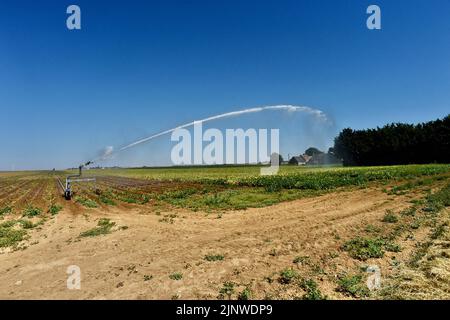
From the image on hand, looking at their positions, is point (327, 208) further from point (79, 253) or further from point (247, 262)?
point (79, 253)

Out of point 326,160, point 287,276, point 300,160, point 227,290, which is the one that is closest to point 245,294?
point 227,290

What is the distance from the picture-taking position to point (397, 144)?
8756 centimetres

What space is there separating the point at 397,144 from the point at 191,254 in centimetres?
9117

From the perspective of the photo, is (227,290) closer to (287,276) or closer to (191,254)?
(287,276)

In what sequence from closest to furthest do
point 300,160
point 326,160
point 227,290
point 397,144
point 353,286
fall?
point 353,286, point 227,290, point 397,144, point 326,160, point 300,160

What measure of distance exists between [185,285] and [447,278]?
18.6 ft

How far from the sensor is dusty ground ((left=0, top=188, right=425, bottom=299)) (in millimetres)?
7445

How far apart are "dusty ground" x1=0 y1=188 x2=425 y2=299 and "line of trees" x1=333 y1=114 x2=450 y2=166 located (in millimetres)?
75402

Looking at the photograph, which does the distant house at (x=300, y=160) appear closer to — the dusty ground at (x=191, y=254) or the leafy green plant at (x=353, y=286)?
the dusty ground at (x=191, y=254)

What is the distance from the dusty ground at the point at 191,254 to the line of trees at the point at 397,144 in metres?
75.4

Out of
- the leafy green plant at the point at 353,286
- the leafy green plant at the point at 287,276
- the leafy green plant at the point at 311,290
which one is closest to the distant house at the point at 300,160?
the leafy green plant at the point at 287,276

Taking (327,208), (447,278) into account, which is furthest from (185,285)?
(327,208)

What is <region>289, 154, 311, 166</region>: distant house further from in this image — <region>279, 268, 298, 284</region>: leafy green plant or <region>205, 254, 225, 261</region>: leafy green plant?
<region>279, 268, 298, 284</region>: leafy green plant

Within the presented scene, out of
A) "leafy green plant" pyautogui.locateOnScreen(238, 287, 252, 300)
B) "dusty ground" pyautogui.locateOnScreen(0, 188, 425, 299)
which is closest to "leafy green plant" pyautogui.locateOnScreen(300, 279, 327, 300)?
"dusty ground" pyautogui.locateOnScreen(0, 188, 425, 299)
